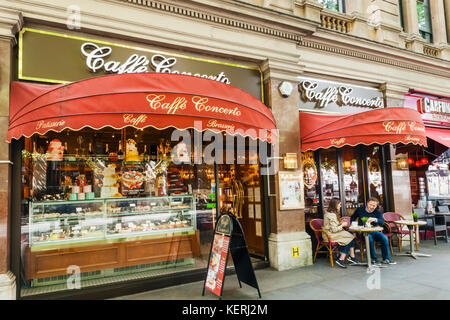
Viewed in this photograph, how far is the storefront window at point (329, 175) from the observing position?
900 centimetres

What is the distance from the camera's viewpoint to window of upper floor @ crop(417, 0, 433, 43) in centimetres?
Answer: 1188

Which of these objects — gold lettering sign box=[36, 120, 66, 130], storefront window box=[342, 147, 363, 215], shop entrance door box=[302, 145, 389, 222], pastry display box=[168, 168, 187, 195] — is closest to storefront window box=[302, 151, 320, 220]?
shop entrance door box=[302, 145, 389, 222]

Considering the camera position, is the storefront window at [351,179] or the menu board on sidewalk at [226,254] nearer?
the menu board on sidewalk at [226,254]

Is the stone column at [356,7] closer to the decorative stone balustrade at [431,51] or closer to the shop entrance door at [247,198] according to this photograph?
the decorative stone balustrade at [431,51]

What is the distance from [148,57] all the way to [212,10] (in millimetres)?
1849

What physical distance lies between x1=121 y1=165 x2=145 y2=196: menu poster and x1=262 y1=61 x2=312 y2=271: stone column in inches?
134

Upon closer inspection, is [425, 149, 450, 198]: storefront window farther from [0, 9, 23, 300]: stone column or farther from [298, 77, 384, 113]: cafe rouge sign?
[0, 9, 23, 300]: stone column

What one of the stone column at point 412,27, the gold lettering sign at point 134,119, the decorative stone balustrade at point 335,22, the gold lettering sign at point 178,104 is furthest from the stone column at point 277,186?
the stone column at point 412,27

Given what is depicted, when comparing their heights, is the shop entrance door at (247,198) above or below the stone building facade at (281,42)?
below

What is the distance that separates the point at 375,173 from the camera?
989cm

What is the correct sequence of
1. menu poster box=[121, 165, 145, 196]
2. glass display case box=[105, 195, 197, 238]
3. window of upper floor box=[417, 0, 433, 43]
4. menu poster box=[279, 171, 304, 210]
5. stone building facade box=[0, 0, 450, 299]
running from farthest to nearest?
1. window of upper floor box=[417, 0, 433, 43]
2. menu poster box=[121, 165, 145, 196]
3. menu poster box=[279, 171, 304, 210]
4. glass display case box=[105, 195, 197, 238]
5. stone building facade box=[0, 0, 450, 299]

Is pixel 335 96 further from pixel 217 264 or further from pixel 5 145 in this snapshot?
pixel 5 145

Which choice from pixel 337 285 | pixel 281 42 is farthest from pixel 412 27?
pixel 337 285

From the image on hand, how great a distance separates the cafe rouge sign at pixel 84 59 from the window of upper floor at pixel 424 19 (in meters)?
9.32
